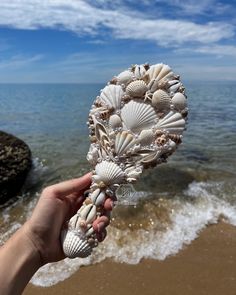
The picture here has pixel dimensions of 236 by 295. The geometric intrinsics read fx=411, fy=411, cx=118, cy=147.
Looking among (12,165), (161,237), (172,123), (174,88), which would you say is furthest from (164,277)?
(12,165)

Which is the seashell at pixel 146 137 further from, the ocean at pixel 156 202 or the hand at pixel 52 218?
the ocean at pixel 156 202

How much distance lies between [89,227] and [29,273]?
474mm

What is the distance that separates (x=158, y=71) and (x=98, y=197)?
1.02 metres

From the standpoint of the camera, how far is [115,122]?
298 cm

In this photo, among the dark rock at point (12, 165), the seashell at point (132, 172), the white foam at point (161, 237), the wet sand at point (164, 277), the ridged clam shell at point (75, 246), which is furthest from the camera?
the dark rock at point (12, 165)

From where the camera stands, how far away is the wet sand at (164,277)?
5469 mm

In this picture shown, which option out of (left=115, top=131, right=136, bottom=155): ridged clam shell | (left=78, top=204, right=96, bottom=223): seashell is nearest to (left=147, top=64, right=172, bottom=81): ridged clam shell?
(left=115, top=131, right=136, bottom=155): ridged clam shell

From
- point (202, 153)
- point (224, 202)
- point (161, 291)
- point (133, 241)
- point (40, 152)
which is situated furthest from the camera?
point (40, 152)

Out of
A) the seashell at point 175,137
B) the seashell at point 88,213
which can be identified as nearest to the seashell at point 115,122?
the seashell at point 175,137

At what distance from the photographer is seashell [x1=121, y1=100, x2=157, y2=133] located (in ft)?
9.62

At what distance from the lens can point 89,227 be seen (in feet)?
8.82

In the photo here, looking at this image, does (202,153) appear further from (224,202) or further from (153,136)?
(153,136)

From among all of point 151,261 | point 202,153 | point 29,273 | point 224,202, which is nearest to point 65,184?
point 29,273

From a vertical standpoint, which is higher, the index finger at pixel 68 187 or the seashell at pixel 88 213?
the index finger at pixel 68 187
